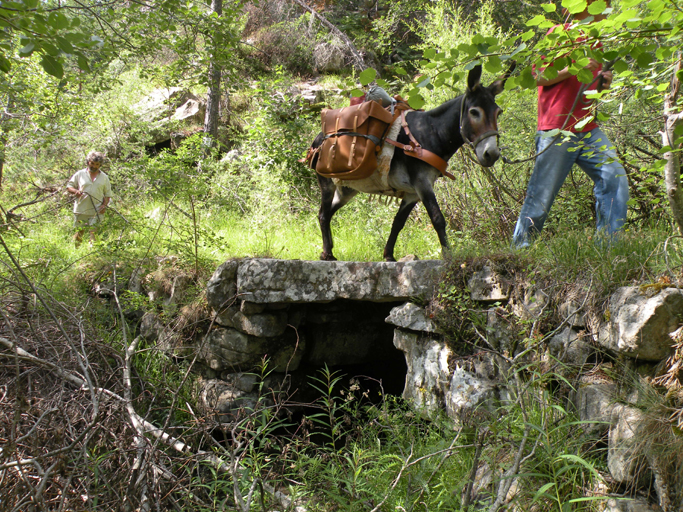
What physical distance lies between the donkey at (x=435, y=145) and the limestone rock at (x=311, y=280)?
409 millimetres

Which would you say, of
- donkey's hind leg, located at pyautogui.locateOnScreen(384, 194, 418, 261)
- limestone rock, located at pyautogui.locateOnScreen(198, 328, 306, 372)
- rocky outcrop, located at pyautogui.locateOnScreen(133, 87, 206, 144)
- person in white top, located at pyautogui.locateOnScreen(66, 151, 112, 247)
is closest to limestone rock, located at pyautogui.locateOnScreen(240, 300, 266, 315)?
limestone rock, located at pyautogui.locateOnScreen(198, 328, 306, 372)

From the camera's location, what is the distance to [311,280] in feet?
13.7

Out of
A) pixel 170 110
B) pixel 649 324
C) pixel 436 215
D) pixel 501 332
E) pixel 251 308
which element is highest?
pixel 170 110

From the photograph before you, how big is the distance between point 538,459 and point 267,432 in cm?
159

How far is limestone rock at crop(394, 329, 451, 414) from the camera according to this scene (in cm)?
338

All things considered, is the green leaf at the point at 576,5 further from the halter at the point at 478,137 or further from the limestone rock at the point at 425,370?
the limestone rock at the point at 425,370

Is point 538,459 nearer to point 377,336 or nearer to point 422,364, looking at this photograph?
point 422,364

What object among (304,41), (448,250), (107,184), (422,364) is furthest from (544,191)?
(304,41)

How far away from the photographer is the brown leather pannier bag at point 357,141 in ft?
12.9

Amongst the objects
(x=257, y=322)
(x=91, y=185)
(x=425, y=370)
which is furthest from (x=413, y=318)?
(x=91, y=185)

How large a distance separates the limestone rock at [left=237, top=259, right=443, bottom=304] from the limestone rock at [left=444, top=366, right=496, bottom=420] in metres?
0.98

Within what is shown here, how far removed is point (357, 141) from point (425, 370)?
6.93 ft

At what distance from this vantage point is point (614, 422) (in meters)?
2.18

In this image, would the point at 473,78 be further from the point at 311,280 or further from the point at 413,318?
the point at 311,280
